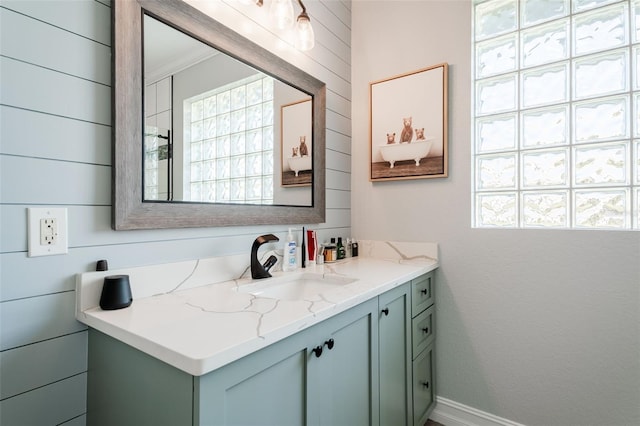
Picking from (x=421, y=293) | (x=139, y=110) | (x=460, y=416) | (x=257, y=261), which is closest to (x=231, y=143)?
(x=139, y=110)

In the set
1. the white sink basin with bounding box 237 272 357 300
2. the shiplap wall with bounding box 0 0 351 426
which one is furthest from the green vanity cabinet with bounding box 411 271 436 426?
the shiplap wall with bounding box 0 0 351 426

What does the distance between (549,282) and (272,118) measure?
5.14 feet

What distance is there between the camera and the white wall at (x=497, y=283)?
1.40 metres

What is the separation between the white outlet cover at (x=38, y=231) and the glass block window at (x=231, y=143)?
0.39 m

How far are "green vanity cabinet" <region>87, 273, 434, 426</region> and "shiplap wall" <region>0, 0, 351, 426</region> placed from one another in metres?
0.10

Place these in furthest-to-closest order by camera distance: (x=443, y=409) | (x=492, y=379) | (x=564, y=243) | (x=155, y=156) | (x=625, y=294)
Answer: (x=443, y=409) → (x=492, y=379) → (x=564, y=243) → (x=625, y=294) → (x=155, y=156)

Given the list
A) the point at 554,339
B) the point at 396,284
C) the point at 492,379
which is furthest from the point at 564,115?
the point at 492,379

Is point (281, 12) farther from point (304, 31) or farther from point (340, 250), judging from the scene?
point (340, 250)

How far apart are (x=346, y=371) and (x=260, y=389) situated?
41cm

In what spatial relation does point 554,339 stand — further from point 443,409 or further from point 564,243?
point 443,409

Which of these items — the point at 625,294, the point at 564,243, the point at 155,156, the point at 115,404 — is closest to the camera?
the point at 115,404

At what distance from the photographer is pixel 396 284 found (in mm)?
1375

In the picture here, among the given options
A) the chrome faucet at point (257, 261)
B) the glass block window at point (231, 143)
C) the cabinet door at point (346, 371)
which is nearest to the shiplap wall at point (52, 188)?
the glass block window at point (231, 143)

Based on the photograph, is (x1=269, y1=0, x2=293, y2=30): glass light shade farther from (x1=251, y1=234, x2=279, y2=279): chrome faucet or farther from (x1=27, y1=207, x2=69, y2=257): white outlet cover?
(x1=27, y1=207, x2=69, y2=257): white outlet cover
